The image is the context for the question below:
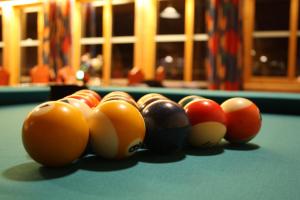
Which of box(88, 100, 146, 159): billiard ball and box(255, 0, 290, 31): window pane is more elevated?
box(255, 0, 290, 31): window pane

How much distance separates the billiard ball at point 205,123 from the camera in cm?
172

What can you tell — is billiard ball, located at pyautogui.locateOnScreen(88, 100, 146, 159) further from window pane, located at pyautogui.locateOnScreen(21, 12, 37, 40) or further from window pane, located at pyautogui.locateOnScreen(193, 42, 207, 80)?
window pane, located at pyautogui.locateOnScreen(21, 12, 37, 40)

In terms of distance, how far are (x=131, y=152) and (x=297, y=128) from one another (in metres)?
1.51

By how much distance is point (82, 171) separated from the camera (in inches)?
51.4

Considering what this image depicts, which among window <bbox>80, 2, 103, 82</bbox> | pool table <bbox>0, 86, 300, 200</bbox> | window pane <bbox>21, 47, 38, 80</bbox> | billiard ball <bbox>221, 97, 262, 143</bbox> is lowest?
pool table <bbox>0, 86, 300, 200</bbox>

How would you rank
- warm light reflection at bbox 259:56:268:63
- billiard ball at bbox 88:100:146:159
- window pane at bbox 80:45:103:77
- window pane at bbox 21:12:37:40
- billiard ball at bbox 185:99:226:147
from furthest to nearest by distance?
window pane at bbox 21:12:37:40 → window pane at bbox 80:45:103:77 → warm light reflection at bbox 259:56:268:63 → billiard ball at bbox 185:99:226:147 → billiard ball at bbox 88:100:146:159

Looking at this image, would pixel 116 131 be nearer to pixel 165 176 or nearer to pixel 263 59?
pixel 165 176

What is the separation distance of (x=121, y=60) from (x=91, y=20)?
1412mm

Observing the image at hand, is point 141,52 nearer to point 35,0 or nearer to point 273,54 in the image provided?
point 273,54

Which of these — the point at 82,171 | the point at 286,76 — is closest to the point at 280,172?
the point at 82,171

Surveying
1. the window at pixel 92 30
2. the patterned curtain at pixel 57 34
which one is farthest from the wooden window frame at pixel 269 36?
the patterned curtain at pixel 57 34

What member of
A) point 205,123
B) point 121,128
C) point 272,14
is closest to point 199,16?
point 272,14

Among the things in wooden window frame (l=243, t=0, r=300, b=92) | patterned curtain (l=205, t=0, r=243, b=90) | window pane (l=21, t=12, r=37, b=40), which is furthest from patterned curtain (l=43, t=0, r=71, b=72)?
wooden window frame (l=243, t=0, r=300, b=92)

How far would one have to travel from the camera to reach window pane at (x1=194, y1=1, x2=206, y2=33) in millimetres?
7555
